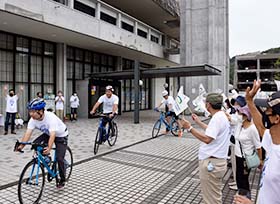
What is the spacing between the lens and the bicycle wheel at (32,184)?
393 cm

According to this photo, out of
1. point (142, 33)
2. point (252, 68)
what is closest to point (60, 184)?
point (142, 33)

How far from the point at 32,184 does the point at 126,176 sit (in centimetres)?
207

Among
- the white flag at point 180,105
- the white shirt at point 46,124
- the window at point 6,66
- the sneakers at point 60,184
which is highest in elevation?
the window at point 6,66

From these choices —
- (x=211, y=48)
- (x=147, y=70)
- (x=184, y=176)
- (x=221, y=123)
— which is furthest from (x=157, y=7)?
(x=221, y=123)

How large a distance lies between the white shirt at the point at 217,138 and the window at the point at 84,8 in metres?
13.7

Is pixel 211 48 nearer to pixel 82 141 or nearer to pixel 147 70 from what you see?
pixel 147 70

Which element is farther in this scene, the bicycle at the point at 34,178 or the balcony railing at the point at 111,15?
the balcony railing at the point at 111,15

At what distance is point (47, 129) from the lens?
4.18 m

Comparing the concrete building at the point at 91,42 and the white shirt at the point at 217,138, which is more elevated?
the concrete building at the point at 91,42

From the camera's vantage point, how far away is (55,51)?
16.7 meters

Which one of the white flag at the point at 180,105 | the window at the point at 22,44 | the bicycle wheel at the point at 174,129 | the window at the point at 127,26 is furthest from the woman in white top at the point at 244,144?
the window at the point at 127,26

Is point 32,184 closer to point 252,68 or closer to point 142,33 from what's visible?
point 142,33

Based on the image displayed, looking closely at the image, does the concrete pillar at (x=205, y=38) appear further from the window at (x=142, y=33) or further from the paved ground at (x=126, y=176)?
the paved ground at (x=126, y=176)

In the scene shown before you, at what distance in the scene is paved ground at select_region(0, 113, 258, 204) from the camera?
14.8ft
